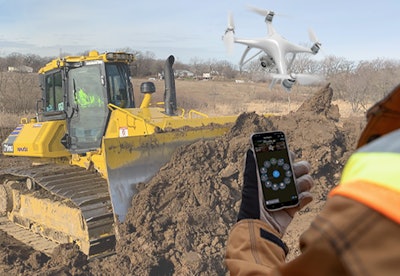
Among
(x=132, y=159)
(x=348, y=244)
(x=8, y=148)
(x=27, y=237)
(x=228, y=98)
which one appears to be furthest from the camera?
(x=228, y=98)

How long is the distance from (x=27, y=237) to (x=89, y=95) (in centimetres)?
238

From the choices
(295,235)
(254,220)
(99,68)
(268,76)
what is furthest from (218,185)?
(254,220)

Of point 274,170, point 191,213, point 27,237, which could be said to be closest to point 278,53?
point 274,170

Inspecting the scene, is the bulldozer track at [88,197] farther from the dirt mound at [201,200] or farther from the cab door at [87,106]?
the cab door at [87,106]

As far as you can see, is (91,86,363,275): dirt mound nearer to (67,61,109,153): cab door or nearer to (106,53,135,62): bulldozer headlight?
(67,61,109,153): cab door

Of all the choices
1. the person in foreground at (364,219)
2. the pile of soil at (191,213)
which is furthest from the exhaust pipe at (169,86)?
the person in foreground at (364,219)

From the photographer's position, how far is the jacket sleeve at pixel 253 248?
3.88 ft

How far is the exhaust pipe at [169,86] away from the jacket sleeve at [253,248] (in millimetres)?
5462

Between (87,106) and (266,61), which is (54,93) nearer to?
(87,106)

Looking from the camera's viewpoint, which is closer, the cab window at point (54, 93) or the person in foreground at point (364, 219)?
the person in foreground at point (364, 219)

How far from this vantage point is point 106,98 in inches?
257

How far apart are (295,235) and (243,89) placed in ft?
76.7

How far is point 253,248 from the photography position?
4.06ft

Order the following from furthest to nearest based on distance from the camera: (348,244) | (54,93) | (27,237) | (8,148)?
(8,148) → (54,93) → (27,237) → (348,244)
